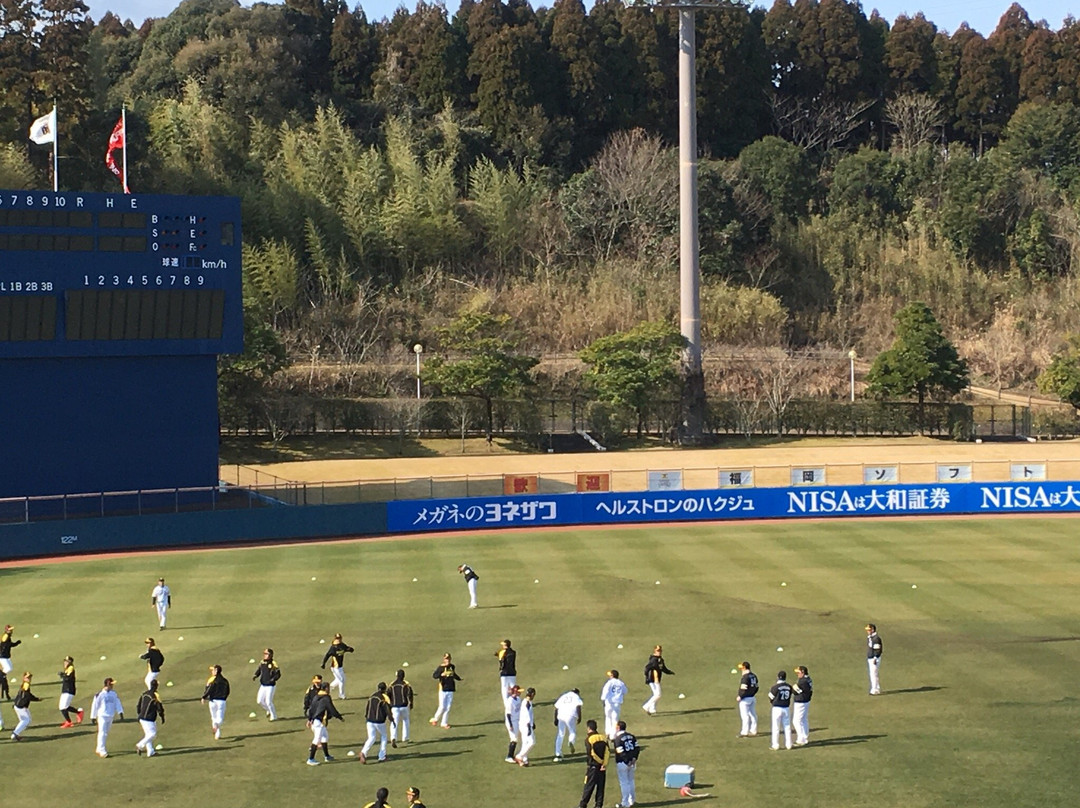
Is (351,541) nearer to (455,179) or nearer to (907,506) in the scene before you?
(907,506)

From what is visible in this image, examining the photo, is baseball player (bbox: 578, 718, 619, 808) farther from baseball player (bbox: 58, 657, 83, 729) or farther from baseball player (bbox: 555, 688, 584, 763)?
baseball player (bbox: 58, 657, 83, 729)

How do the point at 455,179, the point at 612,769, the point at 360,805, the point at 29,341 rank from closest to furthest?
the point at 360,805
the point at 612,769
the point at 29,341
the point at 455,179

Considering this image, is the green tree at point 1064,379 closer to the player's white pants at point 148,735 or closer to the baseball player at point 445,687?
the baseball player at point 445,687

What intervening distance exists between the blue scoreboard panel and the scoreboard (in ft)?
0.12

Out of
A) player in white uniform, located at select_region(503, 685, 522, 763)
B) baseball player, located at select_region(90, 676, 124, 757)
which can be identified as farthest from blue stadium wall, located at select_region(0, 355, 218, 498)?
player in white uniform, located at select_region(503, 685, 522, 763)

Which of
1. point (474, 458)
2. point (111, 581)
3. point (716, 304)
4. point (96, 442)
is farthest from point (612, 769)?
point (716, 304)

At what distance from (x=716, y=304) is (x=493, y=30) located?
102 feet

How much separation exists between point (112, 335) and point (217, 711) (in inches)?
1056

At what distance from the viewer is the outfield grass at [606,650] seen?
2388 centimetres

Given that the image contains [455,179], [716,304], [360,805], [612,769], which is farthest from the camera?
[455,179]

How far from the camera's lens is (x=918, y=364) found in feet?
259

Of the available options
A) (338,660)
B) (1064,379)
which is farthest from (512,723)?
(1064,379)

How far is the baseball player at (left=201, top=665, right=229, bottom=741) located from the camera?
26266mm

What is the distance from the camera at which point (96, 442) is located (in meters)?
50.9
